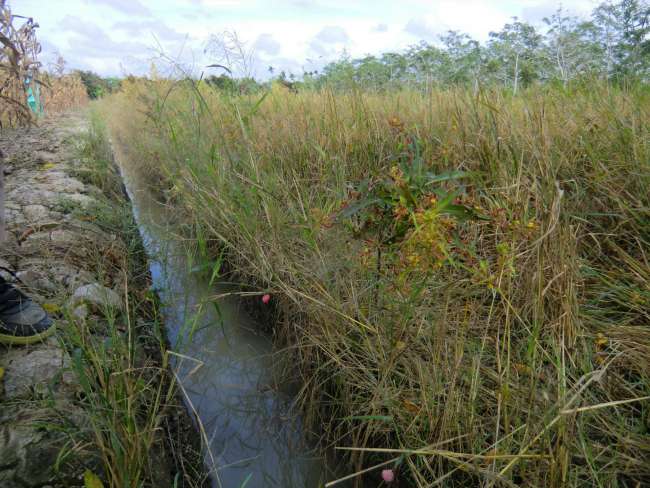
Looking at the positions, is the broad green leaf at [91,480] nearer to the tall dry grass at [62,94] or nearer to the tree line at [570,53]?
the tree line at [570,53]

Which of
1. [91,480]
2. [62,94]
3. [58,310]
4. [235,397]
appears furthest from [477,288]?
[62,94]

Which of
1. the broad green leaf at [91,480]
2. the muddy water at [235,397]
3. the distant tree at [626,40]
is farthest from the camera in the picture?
the distant tree at [626,40]

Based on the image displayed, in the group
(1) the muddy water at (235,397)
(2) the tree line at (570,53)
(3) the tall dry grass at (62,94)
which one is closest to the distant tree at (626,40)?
(2) the tree line at (570,53)

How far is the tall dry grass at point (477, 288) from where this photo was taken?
3.93 ft

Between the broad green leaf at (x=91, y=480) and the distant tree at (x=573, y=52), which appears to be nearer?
the broad green leaf at (x=91, y=480)

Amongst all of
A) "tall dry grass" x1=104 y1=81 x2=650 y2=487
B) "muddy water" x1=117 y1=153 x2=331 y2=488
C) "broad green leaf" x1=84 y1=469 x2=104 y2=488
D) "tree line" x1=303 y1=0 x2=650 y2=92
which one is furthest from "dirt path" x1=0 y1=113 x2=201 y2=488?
"tree line" x1=303 y1=0 x2=650 y2=92

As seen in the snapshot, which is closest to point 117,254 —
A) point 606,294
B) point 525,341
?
point 525,341

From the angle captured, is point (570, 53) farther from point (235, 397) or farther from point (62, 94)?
point (62, 94)

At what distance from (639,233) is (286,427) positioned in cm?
151

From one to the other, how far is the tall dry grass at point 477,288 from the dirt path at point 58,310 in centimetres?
63

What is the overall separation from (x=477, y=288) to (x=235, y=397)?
104cm

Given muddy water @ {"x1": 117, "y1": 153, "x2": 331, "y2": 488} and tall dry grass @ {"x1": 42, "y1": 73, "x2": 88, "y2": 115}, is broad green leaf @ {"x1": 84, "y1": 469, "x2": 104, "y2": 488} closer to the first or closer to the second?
muddy water @ {"x1": 117, "y1": 153, "x2": 331, "y2": 488}

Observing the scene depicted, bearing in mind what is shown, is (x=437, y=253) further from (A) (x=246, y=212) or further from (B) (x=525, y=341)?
(A) (x=246, y=212)

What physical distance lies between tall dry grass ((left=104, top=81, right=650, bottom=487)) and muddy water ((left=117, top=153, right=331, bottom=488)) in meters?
0.15
